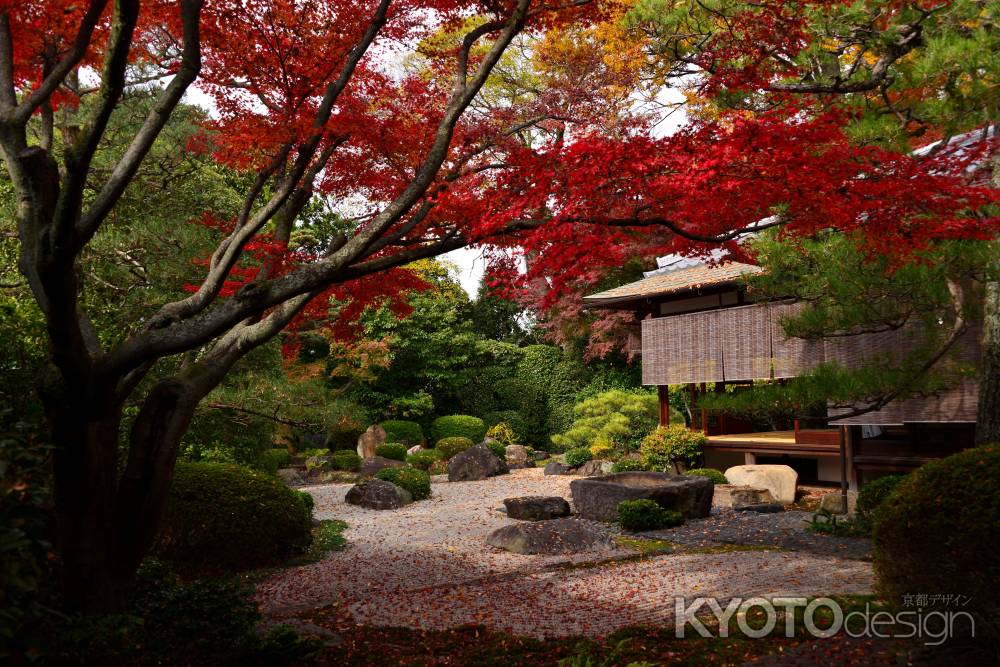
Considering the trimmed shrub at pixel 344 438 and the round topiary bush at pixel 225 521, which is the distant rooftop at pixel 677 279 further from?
the trimmed shrub at pixel 344 438

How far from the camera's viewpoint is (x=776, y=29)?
850cm

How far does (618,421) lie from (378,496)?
6418 mm

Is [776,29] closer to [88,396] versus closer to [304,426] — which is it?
[304,426]

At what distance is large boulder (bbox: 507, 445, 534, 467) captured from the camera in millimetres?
21328

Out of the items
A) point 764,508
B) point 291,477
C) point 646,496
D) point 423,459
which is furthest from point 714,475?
point 291,477

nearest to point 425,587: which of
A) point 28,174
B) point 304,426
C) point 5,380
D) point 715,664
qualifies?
point 304,426

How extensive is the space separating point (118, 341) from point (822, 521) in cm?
1001

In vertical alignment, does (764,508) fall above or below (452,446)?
below

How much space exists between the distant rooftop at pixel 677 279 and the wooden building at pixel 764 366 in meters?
0.03

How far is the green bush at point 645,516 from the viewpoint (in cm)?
1086

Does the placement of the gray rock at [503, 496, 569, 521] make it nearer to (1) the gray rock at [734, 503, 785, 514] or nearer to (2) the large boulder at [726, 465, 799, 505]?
(1) the gray rock at [734, 503, 785, 514]

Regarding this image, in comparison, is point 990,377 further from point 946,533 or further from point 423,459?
point 423,459

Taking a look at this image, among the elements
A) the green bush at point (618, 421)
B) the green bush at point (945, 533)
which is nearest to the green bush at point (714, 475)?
the green bush at point (618, 421)

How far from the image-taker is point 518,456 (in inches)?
853
